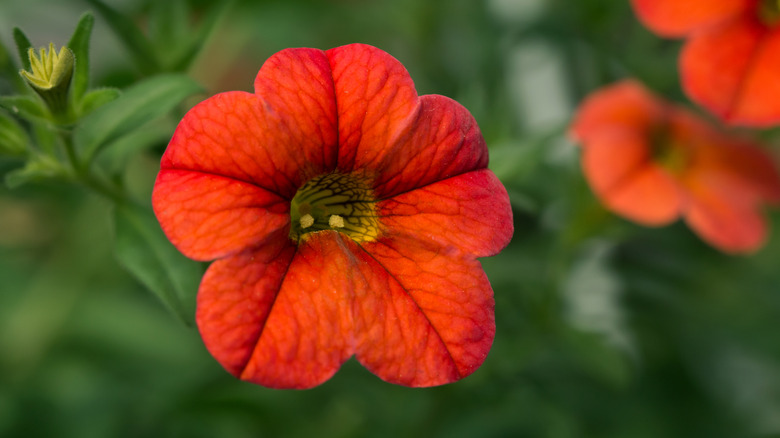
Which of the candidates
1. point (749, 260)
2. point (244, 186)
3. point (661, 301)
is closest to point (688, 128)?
point (661, 301)

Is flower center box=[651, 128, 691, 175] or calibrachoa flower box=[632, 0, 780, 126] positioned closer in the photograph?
calibrachoa flower box=[632, 0, 780, 126]

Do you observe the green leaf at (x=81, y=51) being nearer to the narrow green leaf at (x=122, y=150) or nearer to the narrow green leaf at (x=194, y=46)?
the narrow green leaf at (x=122, y=150)

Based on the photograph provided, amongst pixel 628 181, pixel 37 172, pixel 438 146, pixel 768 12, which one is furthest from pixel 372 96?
pixel 768 12

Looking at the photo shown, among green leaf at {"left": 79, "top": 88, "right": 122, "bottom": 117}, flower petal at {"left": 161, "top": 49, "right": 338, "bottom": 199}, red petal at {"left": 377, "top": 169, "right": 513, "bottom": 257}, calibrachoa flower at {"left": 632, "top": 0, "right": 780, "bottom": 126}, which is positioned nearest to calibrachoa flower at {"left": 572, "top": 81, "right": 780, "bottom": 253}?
calibrachoa flower at {"left": 632, "top": 0, "right": 780, "bottom": 126}

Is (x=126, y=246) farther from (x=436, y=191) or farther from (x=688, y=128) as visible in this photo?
(x=688, y=128)

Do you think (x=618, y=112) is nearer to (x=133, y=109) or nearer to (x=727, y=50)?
(x=727, y=50)

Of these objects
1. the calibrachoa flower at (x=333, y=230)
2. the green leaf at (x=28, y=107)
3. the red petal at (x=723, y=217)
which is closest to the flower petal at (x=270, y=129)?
the calibrachoa flower at (x=333, y=230)

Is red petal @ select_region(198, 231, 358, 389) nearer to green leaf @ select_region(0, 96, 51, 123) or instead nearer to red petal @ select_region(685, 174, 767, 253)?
green leaf @ select_region(0, 96, 51, 123)
